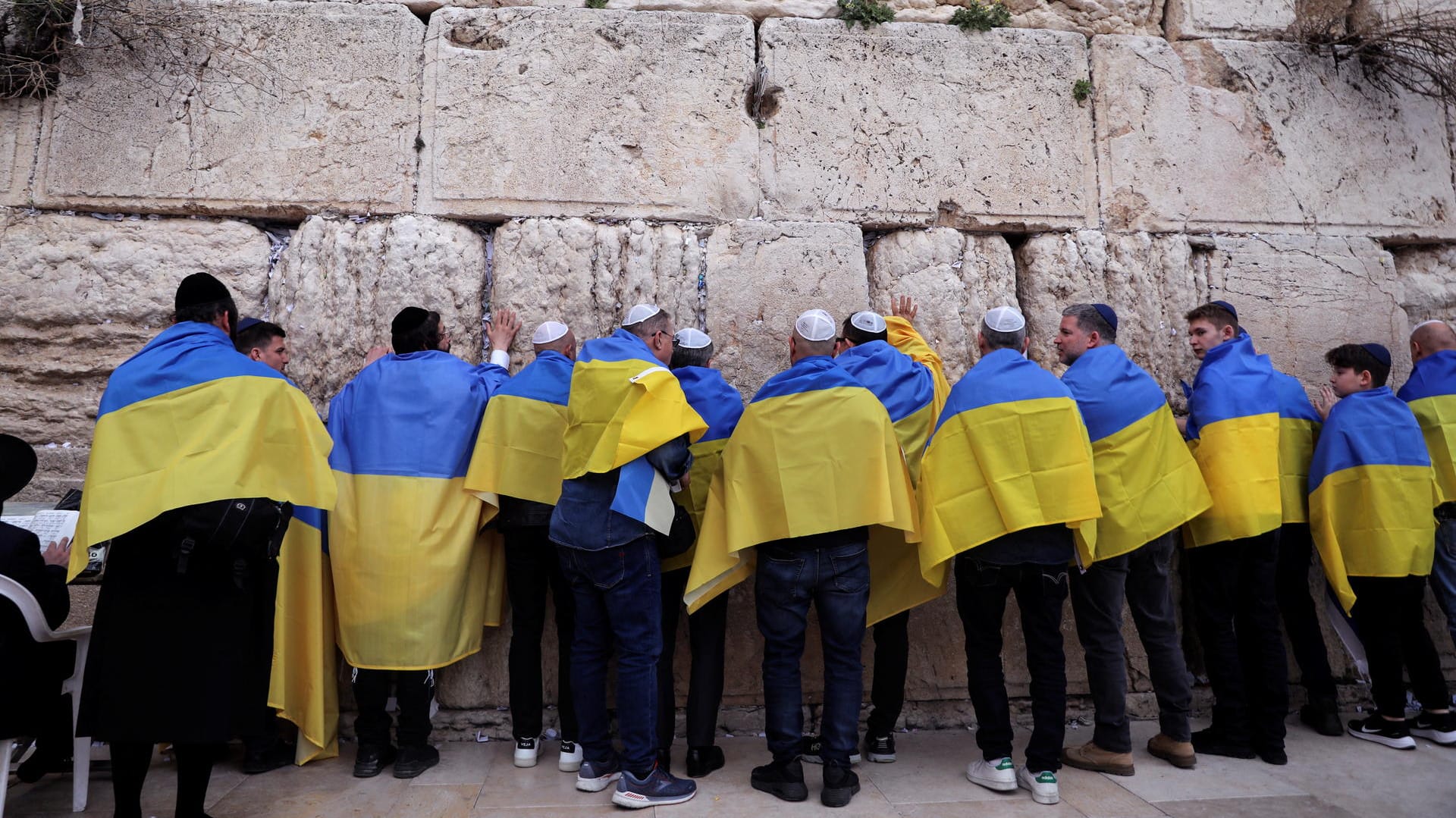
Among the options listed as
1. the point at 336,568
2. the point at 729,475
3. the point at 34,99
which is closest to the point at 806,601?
the point at 729,475

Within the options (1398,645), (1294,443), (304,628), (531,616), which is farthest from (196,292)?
(1398,645)

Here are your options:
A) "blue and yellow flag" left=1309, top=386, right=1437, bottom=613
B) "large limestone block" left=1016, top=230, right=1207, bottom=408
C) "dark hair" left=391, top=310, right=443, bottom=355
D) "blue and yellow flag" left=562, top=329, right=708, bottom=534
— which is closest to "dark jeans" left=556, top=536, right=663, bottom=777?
"blue and yellow flag" left=562, top=329, right=708, bottom=534

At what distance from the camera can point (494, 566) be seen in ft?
11.8

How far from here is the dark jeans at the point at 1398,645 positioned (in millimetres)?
3600

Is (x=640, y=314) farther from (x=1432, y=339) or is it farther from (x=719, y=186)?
(x=1432, y=339)

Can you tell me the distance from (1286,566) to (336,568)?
3877 millimetres

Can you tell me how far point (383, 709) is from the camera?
3320 millimetres

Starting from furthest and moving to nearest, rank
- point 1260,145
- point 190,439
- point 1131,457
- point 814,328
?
1. point 1260,145
2. point 1131,457
3. point 814,328
4. point 190,439

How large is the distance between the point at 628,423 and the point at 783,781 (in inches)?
52.2

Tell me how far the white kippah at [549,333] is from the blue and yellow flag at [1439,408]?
11.8 feet

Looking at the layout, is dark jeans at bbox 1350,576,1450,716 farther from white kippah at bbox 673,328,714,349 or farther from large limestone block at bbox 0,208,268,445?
large limestone block at bbox 0,208,268,445

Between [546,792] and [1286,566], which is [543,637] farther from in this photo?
[1286,566]

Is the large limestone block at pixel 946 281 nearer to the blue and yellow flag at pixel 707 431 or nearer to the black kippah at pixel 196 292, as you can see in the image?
the blue and yellow flag at pixel 707 431

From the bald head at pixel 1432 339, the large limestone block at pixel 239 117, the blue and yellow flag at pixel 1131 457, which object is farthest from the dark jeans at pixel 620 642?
the bald head at pixel 1432 339
